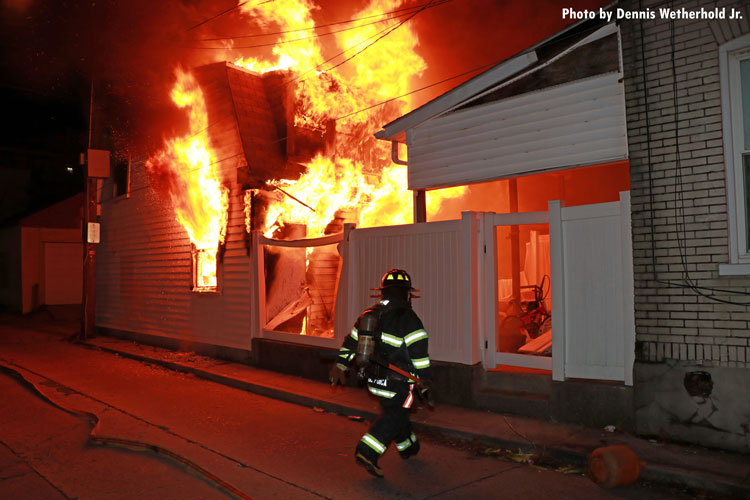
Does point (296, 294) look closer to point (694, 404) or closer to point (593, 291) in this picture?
point (593, 291)

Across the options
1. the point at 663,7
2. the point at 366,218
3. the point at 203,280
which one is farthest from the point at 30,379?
the point at 663,7

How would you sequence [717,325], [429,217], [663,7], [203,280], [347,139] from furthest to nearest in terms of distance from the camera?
[429,217]
[347,139]
[203,280]
[663,7]
[717,325]

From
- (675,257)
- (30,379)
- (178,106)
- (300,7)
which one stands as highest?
(300,7)

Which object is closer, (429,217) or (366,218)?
(366,218)

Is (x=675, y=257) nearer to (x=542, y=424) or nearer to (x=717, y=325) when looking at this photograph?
(x=717, y=325)

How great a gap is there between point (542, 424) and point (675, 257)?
2.35 m

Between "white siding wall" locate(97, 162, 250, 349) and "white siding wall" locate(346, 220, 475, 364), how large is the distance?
374 centimetres

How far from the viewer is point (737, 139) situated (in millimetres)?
5383

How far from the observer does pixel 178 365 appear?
11.2 meters

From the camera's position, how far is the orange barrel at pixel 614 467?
4652mm

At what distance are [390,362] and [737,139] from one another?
3.99 meters

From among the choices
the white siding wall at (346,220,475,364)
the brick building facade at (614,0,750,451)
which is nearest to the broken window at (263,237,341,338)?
the white siding wall at (346,220,475,364)

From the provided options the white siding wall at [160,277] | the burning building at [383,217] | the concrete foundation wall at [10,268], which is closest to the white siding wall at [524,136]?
the burning building at [383,217]

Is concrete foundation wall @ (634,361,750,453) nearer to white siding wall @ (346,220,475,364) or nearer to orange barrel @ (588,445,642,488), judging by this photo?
orange barrel @ (588,445,642,488)
